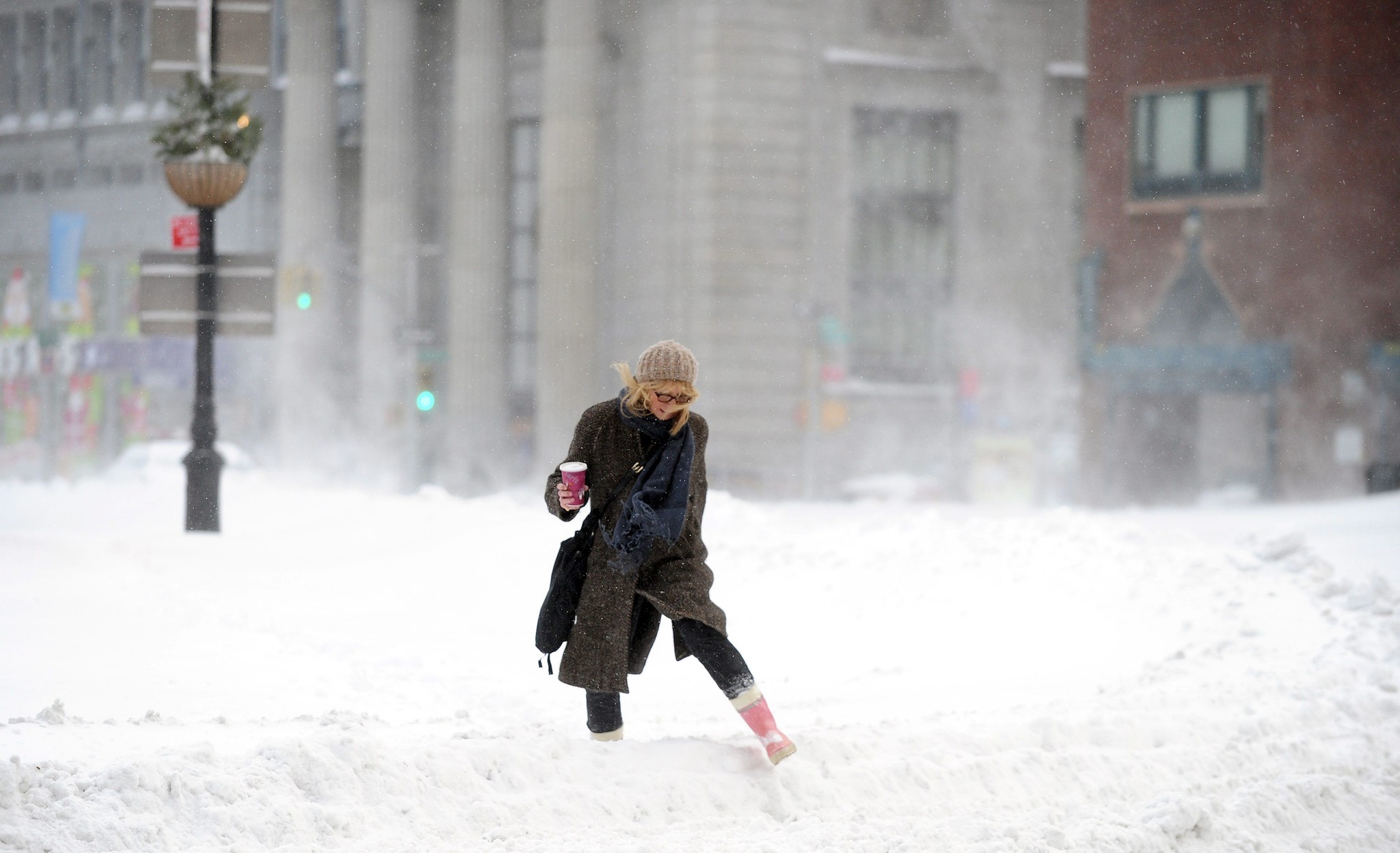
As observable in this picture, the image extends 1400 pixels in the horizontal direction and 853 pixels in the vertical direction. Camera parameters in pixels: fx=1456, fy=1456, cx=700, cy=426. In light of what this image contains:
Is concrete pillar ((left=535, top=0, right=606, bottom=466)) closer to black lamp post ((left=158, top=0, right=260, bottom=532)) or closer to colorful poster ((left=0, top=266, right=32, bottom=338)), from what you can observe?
black lamp post ((left=158, top=0, right=260, bottom=532))

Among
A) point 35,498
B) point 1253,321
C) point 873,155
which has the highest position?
point 873,155

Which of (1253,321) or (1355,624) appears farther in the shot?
(1253,321)

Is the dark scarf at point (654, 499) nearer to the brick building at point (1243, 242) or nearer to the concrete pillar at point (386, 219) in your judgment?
the brick building at point (1243, 242)

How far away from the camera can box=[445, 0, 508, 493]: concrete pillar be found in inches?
1470

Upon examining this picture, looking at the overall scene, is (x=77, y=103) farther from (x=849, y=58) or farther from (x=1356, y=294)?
(x=1356, y=294)

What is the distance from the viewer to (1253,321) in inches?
1097

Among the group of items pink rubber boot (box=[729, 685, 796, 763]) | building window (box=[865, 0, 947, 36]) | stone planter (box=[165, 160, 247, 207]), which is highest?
building window (box=[865, 0, 947, 36])

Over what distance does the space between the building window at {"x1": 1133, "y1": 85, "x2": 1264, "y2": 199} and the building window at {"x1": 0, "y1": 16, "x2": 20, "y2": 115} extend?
3760 centimetres

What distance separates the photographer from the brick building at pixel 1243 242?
26.8 meters

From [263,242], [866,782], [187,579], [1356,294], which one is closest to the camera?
[866,782]

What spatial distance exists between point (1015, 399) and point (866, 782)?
33525 millimetres

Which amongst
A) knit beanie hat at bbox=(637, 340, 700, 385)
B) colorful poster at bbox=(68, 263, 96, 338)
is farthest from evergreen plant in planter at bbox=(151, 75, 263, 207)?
colorful poster at bbox=(68, 263, 96, 338)

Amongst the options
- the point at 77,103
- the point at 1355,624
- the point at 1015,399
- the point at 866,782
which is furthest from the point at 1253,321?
the point at 77,103

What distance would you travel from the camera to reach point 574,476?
17.4ft
